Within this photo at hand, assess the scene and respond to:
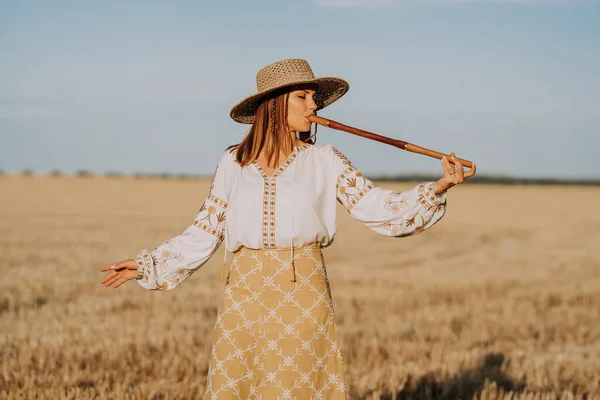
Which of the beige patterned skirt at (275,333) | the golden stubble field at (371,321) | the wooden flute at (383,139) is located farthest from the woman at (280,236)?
the golden stubble field at (371,321)

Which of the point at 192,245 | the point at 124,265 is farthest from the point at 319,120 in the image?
the point at 124,265

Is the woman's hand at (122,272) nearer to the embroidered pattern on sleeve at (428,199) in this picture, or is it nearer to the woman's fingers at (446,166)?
the embroidered pattern on sleeve at (428,199)

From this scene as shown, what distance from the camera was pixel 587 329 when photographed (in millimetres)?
9219

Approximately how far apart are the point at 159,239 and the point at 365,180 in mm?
18352

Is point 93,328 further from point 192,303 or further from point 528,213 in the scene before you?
point 528,213

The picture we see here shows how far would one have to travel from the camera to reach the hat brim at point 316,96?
4.23 m

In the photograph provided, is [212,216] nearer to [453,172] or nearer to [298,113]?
[298,113]

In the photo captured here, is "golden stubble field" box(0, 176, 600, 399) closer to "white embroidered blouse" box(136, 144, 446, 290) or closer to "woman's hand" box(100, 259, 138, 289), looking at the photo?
"woman's hand" box(100, 259, 138, 289)

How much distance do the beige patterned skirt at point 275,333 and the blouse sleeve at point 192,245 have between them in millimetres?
274

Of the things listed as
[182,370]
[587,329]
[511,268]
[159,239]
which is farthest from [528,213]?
[182,370]

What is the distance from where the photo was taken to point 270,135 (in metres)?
4.23

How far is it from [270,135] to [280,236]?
1.62 feet

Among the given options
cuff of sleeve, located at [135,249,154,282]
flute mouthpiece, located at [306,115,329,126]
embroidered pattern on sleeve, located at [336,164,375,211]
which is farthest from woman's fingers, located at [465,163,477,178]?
cuff of sleeve, located at [135,249,154,282]

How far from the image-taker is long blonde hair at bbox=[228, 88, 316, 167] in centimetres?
421
